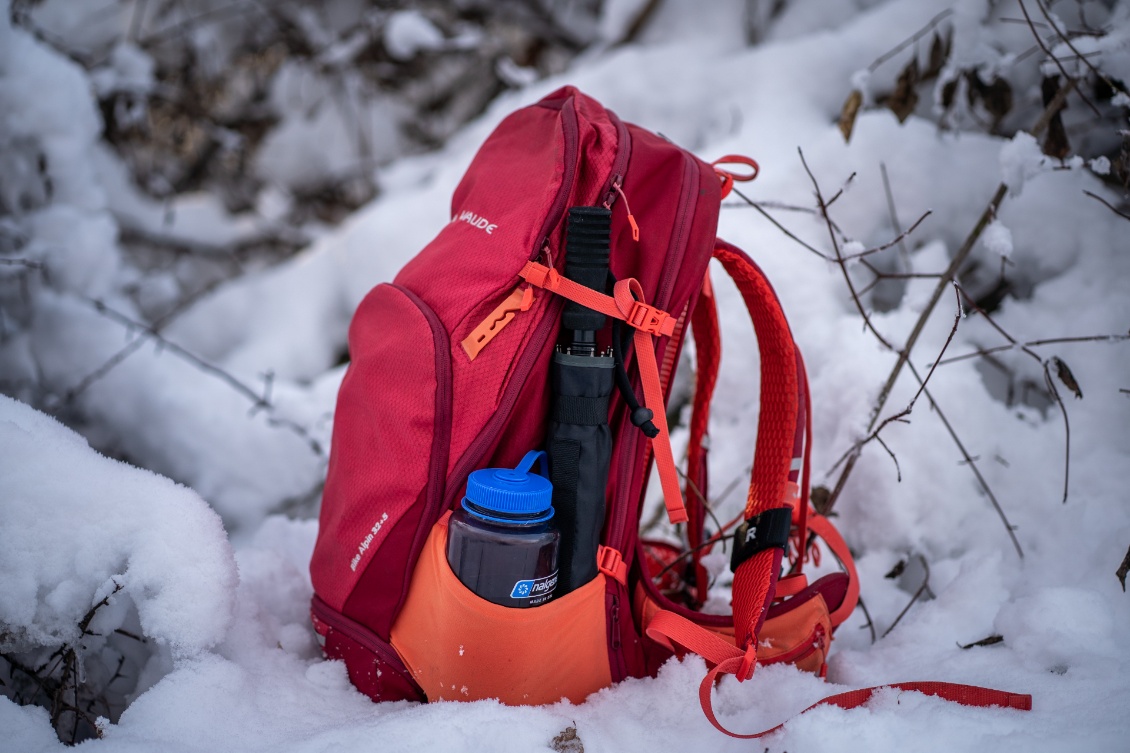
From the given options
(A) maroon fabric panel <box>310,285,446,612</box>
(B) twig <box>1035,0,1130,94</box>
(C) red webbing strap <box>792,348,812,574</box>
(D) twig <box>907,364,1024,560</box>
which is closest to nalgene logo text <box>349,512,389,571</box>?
(A) maroon fabric panel <box>310,285,446,612</box>

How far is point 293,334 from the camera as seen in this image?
2602mm

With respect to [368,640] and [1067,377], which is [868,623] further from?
[368,640]

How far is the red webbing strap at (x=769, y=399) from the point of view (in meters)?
1.22

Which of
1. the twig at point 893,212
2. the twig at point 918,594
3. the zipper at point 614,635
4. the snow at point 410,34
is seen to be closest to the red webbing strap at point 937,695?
the zipper at point 614,635

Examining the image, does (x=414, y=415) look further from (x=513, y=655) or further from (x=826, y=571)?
(x=826, y=571)

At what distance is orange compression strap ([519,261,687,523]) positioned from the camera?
3.54ft

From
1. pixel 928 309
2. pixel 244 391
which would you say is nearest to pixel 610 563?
pixel 928 309

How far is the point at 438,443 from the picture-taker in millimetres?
1094

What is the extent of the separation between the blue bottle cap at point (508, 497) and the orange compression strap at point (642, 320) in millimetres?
190

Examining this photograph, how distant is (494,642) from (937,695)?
60 centimetres

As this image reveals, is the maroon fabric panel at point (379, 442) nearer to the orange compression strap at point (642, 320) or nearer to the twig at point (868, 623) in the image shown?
the orange compression strap at point (642, 320)

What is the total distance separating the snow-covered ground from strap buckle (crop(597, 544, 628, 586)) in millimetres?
170

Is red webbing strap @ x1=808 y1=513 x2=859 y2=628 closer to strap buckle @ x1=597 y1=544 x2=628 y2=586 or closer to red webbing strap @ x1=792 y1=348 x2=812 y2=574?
red webbing strap @ x1=792 y1=348 x2=812 y2=574

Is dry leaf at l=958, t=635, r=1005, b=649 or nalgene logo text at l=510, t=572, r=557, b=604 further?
dry leaf at l=958, t=635, r=1005, b=649
